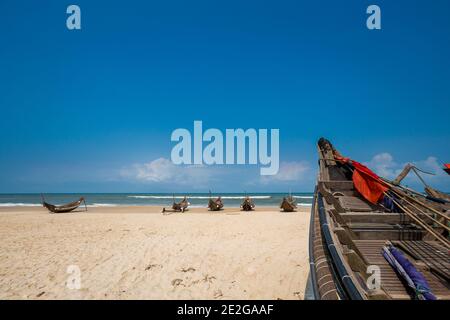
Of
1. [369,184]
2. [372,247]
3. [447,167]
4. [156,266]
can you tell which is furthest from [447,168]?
[156,266]

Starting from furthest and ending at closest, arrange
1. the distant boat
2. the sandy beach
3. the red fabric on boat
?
the distant boat
the red fabric on boat
the sandy beach

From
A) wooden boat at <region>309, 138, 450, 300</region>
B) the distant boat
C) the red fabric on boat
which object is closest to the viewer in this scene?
wooden boat at <region>309, 138, 450, 300</region>

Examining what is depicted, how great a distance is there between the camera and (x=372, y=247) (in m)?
5.00

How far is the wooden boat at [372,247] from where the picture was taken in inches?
127

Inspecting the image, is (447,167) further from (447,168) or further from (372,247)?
(372,247)

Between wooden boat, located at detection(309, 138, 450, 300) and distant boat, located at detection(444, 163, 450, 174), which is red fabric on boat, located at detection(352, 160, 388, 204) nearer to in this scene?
wooden boat, located at detection(309, 138, 450, 300)

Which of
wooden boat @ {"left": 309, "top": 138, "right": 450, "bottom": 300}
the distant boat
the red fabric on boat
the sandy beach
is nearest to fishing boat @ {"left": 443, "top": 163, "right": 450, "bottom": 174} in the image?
the distant boat

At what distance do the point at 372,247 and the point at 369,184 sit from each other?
337cm

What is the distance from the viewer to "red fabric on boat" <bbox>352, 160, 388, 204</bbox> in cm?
752

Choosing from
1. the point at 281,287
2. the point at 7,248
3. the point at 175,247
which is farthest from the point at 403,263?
the point at 7,248

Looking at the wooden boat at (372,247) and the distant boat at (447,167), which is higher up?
the distant boat at (447,167)

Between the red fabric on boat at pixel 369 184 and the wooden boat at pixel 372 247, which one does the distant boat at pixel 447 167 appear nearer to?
the wooden boat at pixel 372 247

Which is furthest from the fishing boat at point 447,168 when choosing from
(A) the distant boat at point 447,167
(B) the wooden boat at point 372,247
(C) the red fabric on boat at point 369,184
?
(C) the red fabric on boat at point 369,184
